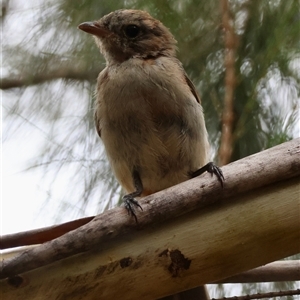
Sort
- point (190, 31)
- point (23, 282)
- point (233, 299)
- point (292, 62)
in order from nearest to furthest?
point (23, 282), point (233, 299), point (292, 62), point (190, 31)

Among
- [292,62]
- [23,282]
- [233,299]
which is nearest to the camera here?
[23,282]

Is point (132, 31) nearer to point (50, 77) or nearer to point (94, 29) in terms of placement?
point (94, 29)

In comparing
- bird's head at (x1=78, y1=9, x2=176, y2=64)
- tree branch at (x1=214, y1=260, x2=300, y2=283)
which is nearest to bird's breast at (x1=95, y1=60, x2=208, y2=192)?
bird's head at (x1=78, y1=9, x2=176, y2=64)

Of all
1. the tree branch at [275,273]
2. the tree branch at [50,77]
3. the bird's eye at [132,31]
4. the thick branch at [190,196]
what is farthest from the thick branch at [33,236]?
the bird's eye at [132,31]

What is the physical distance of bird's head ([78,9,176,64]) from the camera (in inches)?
95.1

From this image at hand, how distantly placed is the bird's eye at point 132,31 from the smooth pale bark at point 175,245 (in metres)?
1.25

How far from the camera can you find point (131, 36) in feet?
A: 8.20

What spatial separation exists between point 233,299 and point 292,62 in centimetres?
115

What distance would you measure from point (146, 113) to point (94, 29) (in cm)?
48

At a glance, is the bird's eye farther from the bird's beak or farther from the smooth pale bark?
the smooth pale bark

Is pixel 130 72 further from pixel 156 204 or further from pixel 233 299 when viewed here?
pixel 233 299

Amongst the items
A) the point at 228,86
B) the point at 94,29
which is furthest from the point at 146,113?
the point at 94,29

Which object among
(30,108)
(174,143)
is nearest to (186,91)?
(174,143)

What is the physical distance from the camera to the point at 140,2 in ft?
8.11
